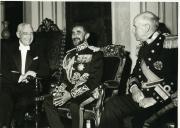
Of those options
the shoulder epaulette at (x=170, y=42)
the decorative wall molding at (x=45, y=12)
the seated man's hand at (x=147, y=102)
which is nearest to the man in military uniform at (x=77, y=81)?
the seated man's hand at (x=147, y=102)

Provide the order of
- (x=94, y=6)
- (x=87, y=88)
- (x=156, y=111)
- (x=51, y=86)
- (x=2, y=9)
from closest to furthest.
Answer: (x=156, y=111) < (x=87, y=88) < (x=51, y=86) < (x=94, y=6) < (x=2, y=9)

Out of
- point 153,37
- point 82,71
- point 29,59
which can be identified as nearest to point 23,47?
point 29,59

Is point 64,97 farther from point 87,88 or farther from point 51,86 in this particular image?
point 51,86

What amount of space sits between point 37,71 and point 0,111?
1.54 ft

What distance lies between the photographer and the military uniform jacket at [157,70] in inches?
89.4

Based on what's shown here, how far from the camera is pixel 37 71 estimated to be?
3045mm

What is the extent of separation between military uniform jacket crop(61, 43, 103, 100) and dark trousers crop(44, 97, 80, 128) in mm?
113

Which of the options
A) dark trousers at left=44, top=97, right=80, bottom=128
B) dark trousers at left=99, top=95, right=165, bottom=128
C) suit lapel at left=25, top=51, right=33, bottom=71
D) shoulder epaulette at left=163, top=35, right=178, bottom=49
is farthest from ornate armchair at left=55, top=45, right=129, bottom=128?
suit lapel at left=25, top=51, right=33, bottom=71

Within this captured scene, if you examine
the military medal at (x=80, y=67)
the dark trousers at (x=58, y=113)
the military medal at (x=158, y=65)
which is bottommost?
the dark trousers at (x=58, y=113)

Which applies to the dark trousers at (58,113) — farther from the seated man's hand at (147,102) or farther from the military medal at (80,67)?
the seated man's hand at (147,102)

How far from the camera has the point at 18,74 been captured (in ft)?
9.98

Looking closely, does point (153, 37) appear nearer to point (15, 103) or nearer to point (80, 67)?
point (80, 67)

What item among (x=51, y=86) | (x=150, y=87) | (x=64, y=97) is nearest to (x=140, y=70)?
(x=150, y=87)

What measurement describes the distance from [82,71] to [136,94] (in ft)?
1.88
